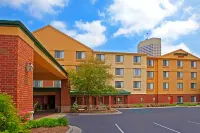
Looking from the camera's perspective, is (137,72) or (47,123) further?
(137,72)

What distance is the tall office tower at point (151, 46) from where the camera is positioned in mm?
86688

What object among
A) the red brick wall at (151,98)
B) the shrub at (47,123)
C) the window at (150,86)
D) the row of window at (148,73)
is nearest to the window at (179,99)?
the red brick wall at (151,98)

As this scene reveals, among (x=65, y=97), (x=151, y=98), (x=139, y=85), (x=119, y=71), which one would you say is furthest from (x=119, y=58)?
(x=65, y=97)

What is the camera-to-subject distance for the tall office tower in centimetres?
8669

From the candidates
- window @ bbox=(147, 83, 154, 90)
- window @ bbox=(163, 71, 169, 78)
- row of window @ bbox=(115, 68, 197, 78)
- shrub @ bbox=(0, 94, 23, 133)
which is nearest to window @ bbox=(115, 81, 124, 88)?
row of window @ bbox=(115, 68, 197, 78)

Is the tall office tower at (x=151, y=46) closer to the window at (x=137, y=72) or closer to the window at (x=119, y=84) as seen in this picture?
the window at (x=137, y=72)

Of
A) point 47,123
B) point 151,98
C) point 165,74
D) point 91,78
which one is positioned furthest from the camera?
point 165,74

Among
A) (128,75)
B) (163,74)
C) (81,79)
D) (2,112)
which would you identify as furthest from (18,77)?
(163,74)

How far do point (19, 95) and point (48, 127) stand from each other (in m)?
5.16

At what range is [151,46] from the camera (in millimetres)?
88125

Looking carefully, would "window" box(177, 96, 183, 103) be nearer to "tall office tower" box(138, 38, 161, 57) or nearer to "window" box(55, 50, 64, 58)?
"tall office tower" box(138, 38, 161, 57)

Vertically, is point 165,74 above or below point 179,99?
above

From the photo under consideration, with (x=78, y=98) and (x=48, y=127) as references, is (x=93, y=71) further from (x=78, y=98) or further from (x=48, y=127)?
(x=48, y=127)

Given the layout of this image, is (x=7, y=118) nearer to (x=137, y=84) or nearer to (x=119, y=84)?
(x=119, y=84)
